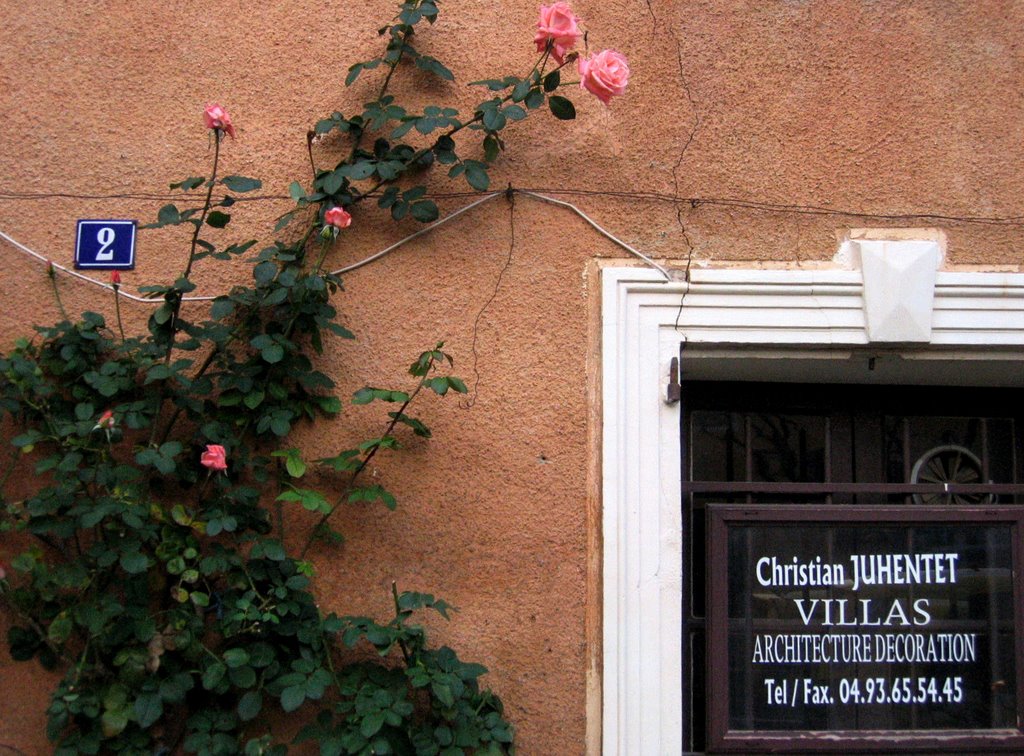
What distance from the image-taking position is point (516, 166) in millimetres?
3107

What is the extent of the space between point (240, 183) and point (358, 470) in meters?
0.88

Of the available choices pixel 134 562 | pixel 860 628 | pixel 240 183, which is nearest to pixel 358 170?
pixel 240 183

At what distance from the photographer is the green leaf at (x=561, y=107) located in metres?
2.99

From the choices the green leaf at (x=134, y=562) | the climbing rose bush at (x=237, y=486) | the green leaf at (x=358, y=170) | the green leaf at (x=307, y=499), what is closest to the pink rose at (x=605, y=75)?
the climbing rose bush at (x=237, y=486)

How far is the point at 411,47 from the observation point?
3115 millimetres

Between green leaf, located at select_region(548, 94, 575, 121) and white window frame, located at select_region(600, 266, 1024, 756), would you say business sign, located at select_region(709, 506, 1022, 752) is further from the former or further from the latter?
green leaf, located at select_region(548, 94, 575, 121)

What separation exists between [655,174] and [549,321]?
1.87ft

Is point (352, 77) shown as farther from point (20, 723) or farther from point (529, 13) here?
point (20, 723)

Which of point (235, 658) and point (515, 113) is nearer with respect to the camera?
point (235, 658)

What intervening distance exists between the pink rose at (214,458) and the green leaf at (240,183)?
0.73m

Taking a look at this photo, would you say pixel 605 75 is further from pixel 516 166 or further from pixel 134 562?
pixel 134 562

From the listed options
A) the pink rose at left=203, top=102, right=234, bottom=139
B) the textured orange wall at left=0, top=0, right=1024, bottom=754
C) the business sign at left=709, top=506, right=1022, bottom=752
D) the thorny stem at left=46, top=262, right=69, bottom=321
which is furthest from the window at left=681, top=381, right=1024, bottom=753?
the thorny stem at left=46, top=262, right=69, bottom=321

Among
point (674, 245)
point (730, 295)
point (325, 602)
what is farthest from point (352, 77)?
point (325, 602)

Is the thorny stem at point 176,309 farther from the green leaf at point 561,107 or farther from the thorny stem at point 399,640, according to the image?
the green leaf at point 561,107
